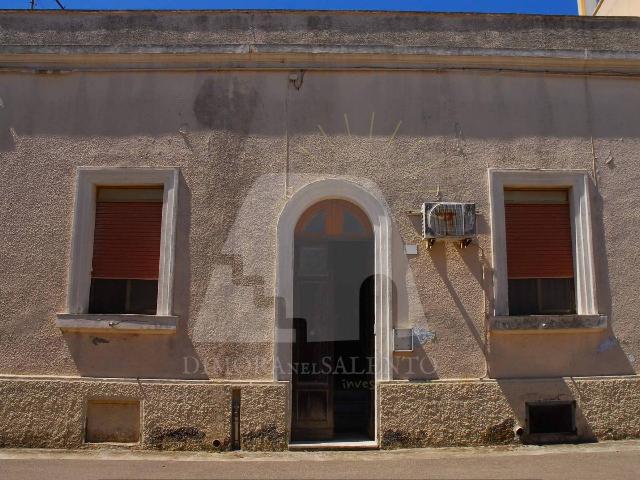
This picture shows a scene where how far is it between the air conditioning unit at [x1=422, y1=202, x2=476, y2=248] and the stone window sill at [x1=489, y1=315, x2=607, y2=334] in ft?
3.30

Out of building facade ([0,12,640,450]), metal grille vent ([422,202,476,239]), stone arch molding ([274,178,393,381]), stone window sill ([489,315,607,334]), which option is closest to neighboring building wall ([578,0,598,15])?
building facade ([0,12,640,450])

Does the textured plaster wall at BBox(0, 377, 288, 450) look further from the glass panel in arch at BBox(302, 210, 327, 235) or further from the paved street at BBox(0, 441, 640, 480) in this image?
the glass panel in arch at BBox(302, 210, 327, 235)

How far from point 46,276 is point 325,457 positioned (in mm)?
3703

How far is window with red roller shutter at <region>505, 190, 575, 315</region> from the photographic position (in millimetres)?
6574

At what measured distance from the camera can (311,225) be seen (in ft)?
21.7

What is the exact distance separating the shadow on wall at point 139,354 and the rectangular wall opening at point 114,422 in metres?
0.33

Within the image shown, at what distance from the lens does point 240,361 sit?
6.23m

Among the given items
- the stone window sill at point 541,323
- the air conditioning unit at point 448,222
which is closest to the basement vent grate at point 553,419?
the stone window sill at point 541,323

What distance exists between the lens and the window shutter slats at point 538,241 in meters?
6.59

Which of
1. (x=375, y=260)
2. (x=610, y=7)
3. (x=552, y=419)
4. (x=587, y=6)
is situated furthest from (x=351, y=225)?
(x=587, y=6)

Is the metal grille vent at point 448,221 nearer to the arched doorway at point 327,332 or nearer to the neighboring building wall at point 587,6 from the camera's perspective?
the arched doorway at point 327,332

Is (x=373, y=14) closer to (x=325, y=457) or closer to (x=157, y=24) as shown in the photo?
(x=157, y=24)

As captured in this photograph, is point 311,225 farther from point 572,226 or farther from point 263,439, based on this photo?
point 572,226

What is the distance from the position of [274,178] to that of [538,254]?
3.21m
